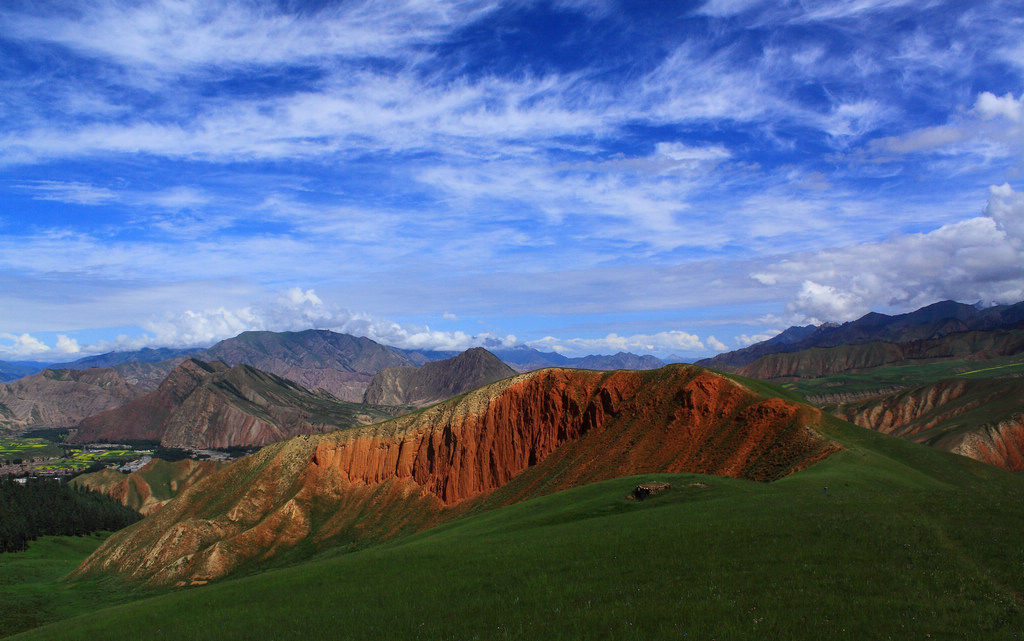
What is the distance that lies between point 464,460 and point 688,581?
3149 inches

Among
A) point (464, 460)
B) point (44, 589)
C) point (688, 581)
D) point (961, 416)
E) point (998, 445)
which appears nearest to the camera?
point (688, 581)

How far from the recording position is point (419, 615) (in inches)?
930

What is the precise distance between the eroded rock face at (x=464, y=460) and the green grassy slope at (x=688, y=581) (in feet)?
96.2

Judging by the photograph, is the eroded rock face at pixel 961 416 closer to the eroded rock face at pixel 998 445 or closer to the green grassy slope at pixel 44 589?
the eroded rock face at pixel 998 445

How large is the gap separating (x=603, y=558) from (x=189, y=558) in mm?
83595

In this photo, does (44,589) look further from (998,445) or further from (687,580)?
(998,445)

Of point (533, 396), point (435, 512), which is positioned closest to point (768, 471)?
point (533, 396)

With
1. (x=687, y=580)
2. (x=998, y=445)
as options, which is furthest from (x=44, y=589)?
(x=998, y=445)

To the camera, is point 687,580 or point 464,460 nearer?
point 687,580

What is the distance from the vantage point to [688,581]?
2086cm

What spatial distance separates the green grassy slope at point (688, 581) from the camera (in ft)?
54.3

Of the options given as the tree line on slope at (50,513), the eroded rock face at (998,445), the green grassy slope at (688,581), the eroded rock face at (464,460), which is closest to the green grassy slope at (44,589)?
the tree line on slope at (50,513)

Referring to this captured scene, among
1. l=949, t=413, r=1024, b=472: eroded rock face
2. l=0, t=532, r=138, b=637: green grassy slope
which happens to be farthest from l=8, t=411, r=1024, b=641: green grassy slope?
l=949, t=413, r=1024, b=472: eroded rock face

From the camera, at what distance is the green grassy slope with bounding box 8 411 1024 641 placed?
1656 cm
